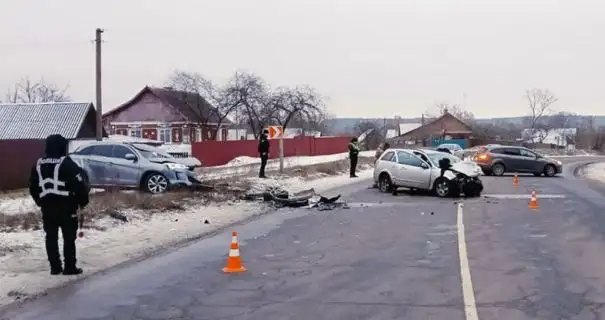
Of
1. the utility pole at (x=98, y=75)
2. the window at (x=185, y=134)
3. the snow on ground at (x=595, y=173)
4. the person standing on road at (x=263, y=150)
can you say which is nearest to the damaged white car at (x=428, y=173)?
the person standing on road at (x=263, y=150)

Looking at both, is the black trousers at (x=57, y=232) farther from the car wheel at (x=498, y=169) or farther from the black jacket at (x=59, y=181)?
the car wheel at (x=498, y=169)

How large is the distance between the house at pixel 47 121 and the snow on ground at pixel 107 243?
1282 inches

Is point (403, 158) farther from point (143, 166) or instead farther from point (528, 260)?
point (528, 260)

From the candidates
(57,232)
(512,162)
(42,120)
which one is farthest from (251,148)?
(57,232)

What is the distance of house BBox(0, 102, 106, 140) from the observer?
4912 cm

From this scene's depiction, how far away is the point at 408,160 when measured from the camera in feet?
78.9

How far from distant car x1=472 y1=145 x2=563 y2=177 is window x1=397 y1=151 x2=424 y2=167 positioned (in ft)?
45.5

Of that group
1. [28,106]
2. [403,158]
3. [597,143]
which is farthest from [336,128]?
[403,158]

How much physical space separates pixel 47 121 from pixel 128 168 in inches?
1217

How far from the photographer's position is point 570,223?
1547cm

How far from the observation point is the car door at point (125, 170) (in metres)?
21.6

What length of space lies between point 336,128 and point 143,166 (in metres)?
130

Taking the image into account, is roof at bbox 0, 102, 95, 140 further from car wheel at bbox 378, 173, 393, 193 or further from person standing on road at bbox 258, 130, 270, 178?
car wheel at bbox 378, 173, 393, 193

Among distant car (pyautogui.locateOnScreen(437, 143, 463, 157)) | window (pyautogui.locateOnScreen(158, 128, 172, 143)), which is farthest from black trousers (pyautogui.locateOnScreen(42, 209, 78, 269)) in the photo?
window (pyautogui.locateOnScreen(158, 128, 172, 143))
